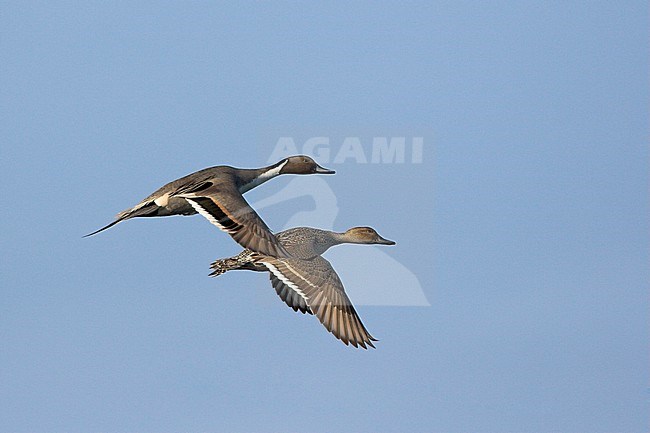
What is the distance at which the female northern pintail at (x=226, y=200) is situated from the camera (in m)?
23.1

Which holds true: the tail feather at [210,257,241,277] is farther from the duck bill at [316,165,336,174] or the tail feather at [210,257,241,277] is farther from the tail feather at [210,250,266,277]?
the duck bill at [316,165,336,174]

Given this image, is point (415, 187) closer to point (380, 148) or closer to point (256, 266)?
point (380, 148)

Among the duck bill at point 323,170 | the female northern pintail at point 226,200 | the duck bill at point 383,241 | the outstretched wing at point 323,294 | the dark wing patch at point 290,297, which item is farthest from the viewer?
the duck bill at point 383,241

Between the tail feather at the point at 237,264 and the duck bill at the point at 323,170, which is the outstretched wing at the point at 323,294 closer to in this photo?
the tail feather at the point at 237,264

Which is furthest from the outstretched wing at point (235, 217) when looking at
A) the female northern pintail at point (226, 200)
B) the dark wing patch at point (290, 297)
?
the dark wing patch at point (290, 297)

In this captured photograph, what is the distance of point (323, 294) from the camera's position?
25812mm

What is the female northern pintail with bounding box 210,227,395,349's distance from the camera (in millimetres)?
25719

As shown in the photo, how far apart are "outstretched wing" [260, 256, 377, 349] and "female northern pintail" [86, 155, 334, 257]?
1431 millimetres

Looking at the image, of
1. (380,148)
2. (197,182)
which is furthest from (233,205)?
(380,148)

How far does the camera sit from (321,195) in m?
26.6

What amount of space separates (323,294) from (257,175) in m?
2.13

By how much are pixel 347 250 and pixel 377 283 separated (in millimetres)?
1770

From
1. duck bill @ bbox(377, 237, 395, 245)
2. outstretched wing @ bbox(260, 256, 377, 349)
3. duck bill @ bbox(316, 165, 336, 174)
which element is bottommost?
outstretched wing @ bbox(260, 256, 377, 349)

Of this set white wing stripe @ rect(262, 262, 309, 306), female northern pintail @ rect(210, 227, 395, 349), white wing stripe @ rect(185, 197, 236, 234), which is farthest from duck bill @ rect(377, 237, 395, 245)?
white wing stripe @ rect(185, 197, 236, 234)
